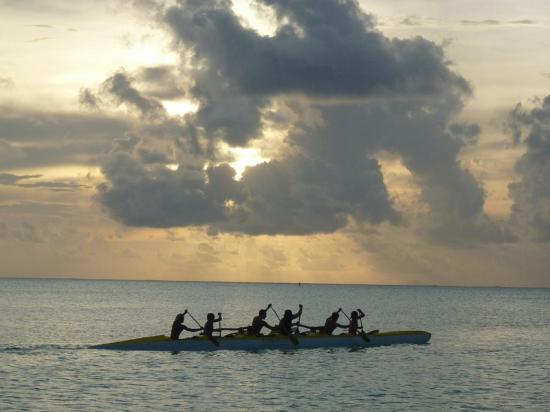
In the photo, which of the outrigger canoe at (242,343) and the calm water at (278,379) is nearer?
the calm water at (278,379)

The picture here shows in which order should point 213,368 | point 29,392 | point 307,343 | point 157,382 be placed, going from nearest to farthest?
1. point 29,392
2. point 157,382
3. point 213,368
4. point 307,343

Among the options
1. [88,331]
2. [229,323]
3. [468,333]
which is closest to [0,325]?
[88,331]

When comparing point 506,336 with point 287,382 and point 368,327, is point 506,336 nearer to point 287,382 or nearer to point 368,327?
point 368,327

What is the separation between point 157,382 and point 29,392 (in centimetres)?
609

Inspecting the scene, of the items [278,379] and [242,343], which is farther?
[242,343]

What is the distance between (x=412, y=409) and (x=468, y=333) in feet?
164

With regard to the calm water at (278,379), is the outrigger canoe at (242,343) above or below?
above

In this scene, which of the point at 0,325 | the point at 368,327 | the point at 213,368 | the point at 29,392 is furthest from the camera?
the point at 368,327

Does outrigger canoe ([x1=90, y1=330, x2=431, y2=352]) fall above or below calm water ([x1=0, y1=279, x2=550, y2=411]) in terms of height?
above

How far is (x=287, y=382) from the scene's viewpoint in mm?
40688

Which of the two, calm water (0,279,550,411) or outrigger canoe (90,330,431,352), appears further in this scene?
outrigger canoe (90,330,431,352)

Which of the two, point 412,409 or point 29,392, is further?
point 29,392

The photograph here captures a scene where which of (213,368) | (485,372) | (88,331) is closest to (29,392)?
(213,368)

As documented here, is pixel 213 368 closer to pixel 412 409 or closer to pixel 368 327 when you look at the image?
pixel 412 409
